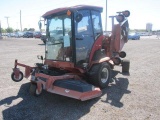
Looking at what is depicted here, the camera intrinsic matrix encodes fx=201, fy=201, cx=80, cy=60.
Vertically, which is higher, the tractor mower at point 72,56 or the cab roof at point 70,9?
the cab roof at point 70,9

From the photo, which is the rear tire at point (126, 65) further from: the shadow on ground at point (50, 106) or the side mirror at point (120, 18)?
the shadow on ground at point (50, 106)

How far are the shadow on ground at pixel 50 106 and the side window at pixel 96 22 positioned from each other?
194 cm

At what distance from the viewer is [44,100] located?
18.4 feet

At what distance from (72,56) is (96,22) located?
4.97 feet

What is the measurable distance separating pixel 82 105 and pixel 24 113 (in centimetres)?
146

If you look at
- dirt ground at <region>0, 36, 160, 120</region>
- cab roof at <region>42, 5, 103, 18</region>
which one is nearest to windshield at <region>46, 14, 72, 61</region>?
cab roof at <region>42, 5, 103, 18</region>

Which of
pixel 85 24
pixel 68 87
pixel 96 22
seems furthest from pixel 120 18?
pixel 68 87

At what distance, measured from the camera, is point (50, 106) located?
5.21 m

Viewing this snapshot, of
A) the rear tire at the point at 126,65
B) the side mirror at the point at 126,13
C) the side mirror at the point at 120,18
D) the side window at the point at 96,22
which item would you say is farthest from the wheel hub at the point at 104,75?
the side mirror at the point at 126,13

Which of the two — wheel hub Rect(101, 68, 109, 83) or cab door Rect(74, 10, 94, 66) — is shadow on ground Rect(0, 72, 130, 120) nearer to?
wheel hub Rect(101, 68, 109, 83)

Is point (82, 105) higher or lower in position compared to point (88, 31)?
lower

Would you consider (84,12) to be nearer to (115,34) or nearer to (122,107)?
(115,34)

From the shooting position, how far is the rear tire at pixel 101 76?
6.18 meters

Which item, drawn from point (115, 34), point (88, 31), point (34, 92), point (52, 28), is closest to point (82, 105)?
point (34, 92)
